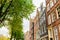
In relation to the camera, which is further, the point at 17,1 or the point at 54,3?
the point at 54,3

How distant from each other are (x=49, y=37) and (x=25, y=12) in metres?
12.8

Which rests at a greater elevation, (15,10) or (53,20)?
(53,20)

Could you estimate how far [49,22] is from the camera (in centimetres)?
2600

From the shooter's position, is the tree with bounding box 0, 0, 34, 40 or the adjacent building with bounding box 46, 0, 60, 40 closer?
the tree with bounding box 0, 0, 34, 40

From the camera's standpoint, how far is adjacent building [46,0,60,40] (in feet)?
72.7

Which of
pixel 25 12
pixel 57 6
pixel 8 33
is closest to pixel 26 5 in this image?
pixel 25 12

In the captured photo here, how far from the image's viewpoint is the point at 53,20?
24.2m

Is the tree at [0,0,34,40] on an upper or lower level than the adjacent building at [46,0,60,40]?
lower

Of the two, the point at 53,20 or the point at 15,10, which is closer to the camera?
the point at 15,10

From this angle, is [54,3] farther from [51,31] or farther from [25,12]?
[25,12]

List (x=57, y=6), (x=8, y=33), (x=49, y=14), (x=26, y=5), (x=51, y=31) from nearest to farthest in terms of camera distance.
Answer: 1. (x=26, y=5)
2. (x=57, y=6)
3. (x=51, y=31)
4. (x=49, y=14)
5. (x=8, y=33)

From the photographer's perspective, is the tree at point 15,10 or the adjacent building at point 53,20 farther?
the adjacent building at point 53,20

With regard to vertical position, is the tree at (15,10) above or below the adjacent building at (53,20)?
below

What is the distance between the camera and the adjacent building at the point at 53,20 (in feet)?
72.7
